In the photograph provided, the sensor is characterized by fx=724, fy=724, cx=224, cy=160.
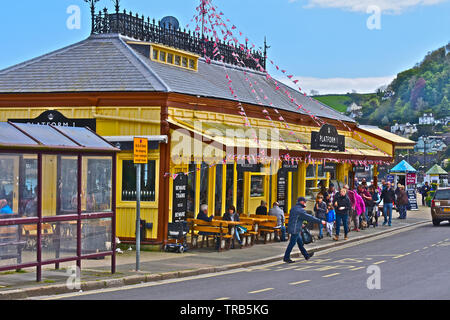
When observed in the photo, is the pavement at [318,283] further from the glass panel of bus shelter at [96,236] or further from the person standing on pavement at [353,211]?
the person standing on pavement at [353,211]

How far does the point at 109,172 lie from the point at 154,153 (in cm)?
514

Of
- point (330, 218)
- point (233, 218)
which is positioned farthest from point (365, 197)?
point (233, 218)

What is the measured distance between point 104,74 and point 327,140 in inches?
372

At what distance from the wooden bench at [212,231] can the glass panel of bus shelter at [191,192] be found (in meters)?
0.78

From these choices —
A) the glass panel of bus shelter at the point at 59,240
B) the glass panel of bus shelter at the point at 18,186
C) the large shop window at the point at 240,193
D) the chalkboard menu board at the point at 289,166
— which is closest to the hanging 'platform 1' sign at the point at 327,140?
the chalkboard menu board at the point at 289,166

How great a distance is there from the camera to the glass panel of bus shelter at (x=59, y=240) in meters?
13.1

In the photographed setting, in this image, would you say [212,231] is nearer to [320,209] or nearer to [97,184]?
[320,209]

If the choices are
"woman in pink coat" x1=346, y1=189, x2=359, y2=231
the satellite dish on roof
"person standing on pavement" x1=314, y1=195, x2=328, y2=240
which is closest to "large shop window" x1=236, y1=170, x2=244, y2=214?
"person standing on pavement" x1=314, y1=195, x2=328, y2=240

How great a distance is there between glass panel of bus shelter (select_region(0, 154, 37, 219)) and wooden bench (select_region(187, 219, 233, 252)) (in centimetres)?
742

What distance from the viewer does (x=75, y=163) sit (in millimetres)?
13688

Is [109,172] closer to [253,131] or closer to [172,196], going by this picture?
[172,196]

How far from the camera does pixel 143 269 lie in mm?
15219
